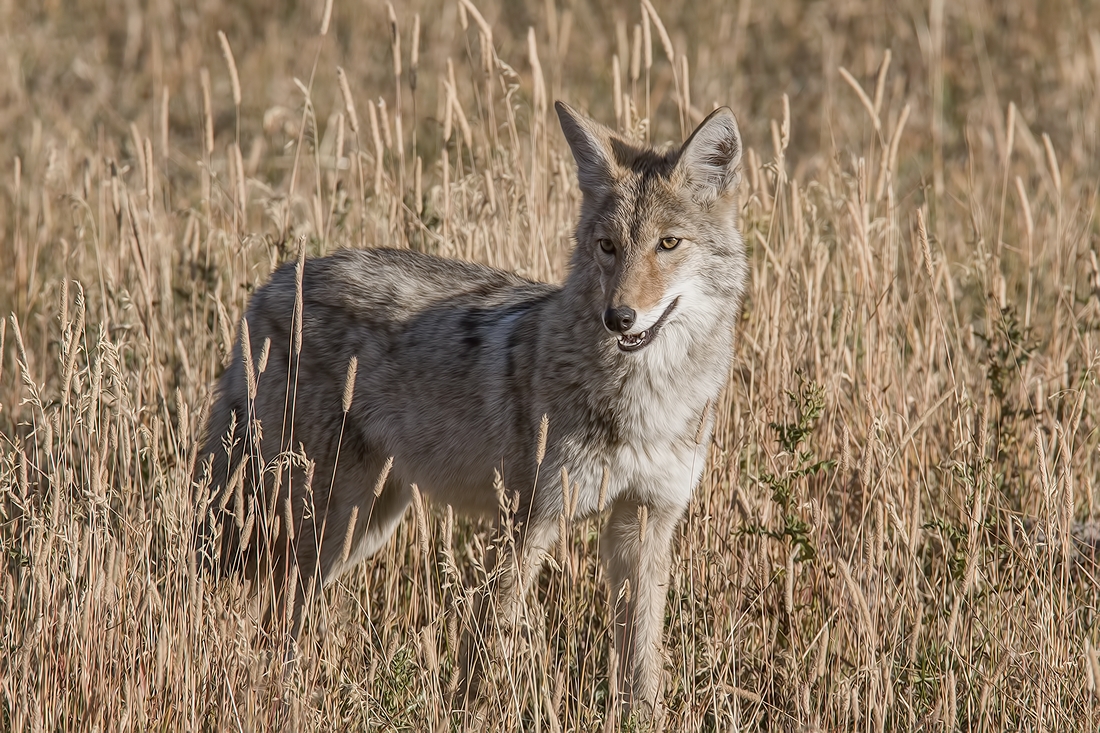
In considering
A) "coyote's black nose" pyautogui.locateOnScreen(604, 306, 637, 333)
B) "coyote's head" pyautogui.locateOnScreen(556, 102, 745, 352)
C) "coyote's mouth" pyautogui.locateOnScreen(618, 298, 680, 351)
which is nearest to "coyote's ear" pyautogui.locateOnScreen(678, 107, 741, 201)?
"coyote's head" pyautogui.locateOnScreen(556, 102, 745, 352)

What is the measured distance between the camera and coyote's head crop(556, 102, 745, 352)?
3.72 m

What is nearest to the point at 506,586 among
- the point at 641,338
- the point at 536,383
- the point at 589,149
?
the point at 536,383

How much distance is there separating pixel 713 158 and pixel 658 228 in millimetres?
416

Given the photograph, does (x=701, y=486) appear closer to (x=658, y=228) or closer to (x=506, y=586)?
(x=506, y=586)

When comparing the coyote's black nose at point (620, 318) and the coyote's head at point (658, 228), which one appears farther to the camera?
the coyote's head at point (658, 228)

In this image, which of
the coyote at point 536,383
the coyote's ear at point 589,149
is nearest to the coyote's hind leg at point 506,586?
the coyote at point 536,383

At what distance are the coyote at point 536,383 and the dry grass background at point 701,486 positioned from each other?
20cm

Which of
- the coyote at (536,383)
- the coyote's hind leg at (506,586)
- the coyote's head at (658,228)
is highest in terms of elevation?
the coyote's head at (658,228)

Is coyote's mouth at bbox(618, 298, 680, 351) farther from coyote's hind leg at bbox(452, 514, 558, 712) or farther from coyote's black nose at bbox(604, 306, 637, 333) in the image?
coyote's hind leg at bbox(452, 514, 558, 712)

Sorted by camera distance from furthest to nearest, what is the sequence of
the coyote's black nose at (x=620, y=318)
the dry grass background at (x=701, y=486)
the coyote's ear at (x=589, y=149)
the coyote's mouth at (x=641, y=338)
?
the coyote's ear at (x=589, y=149) < the coyote's mouth at (x=641, y=338) < the coyote's black nose at (x=620, y=318) < the dry grass background at (x=701, y=486)

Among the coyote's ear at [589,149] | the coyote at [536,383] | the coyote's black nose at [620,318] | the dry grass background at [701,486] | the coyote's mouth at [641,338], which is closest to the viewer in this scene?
the dry grass background at [701,486]

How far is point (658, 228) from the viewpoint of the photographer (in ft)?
12.6

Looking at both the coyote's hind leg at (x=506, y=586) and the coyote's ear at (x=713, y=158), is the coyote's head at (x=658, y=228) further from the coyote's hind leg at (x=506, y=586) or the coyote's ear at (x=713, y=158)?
the coyote's hind leg at (x=506, y=586)

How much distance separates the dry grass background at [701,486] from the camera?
3.32 m
